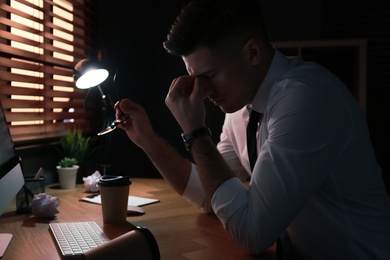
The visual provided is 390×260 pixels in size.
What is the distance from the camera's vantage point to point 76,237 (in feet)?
3.69

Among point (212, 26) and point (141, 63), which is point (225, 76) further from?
point (141, 63)

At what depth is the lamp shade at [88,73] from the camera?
1931 mm

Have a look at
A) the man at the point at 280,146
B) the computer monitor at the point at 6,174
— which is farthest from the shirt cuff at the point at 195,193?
the computer monitor at the point at 6,174

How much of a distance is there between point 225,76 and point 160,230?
0.52 m

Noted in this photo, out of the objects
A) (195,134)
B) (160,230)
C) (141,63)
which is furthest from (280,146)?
(141,63)

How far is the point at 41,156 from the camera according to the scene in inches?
84.6

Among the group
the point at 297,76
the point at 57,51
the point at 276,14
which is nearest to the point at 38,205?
the point at 297,76

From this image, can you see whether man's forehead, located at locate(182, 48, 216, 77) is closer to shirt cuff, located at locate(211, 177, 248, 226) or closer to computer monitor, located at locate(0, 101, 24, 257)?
A: shirt cuff, located at locate(211, 177, 248, 226)

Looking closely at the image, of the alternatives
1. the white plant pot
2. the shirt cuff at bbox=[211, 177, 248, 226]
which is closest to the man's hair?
the shirt cuff at bbox=[211, 177, 248, 226]

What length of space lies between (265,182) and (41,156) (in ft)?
4.82

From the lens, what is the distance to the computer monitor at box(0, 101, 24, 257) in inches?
43.1

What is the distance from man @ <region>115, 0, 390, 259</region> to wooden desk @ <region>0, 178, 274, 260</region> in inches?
4.2

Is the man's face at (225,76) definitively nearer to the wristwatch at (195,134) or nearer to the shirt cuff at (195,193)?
the wristwatch at (195,134)

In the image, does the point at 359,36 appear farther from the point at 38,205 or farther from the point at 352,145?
the point at 38,205
